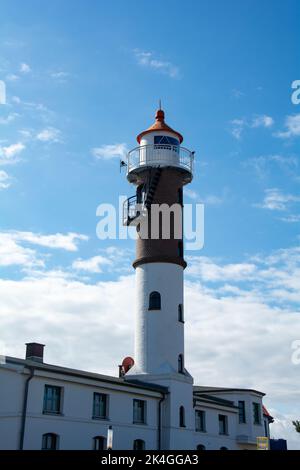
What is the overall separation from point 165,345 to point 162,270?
4.72 meters

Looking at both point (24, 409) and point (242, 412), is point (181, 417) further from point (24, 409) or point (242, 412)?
point (24, 409)

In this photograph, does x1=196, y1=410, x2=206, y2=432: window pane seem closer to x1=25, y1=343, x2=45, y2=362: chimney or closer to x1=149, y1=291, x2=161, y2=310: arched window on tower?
x1=149, y1=291, x2=161, y2=310: arched window on tower

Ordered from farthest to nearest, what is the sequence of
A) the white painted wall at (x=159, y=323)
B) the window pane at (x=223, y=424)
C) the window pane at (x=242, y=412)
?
the window pane at (x=242, y=412), the window pane at (x=223, y=424), the white painted wall at (x=159, y=323)

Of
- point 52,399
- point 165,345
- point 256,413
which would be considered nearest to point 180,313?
point 165,345

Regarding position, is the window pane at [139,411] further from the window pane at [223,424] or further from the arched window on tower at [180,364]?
the window pane at [223,424]

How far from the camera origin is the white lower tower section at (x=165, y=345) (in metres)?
37.6

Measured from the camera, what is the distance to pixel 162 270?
40.3 meters

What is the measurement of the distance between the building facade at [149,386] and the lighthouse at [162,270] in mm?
62

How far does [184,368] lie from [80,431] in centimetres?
1086

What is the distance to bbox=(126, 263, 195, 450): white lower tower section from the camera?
123 ft

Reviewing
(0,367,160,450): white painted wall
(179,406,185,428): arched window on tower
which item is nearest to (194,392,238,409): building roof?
(179,406,185,428): arched window on tower

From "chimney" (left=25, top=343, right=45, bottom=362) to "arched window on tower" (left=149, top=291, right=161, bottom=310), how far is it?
8272 mm

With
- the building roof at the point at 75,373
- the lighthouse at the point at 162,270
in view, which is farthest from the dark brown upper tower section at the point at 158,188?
the building roof at the point at 75,373
